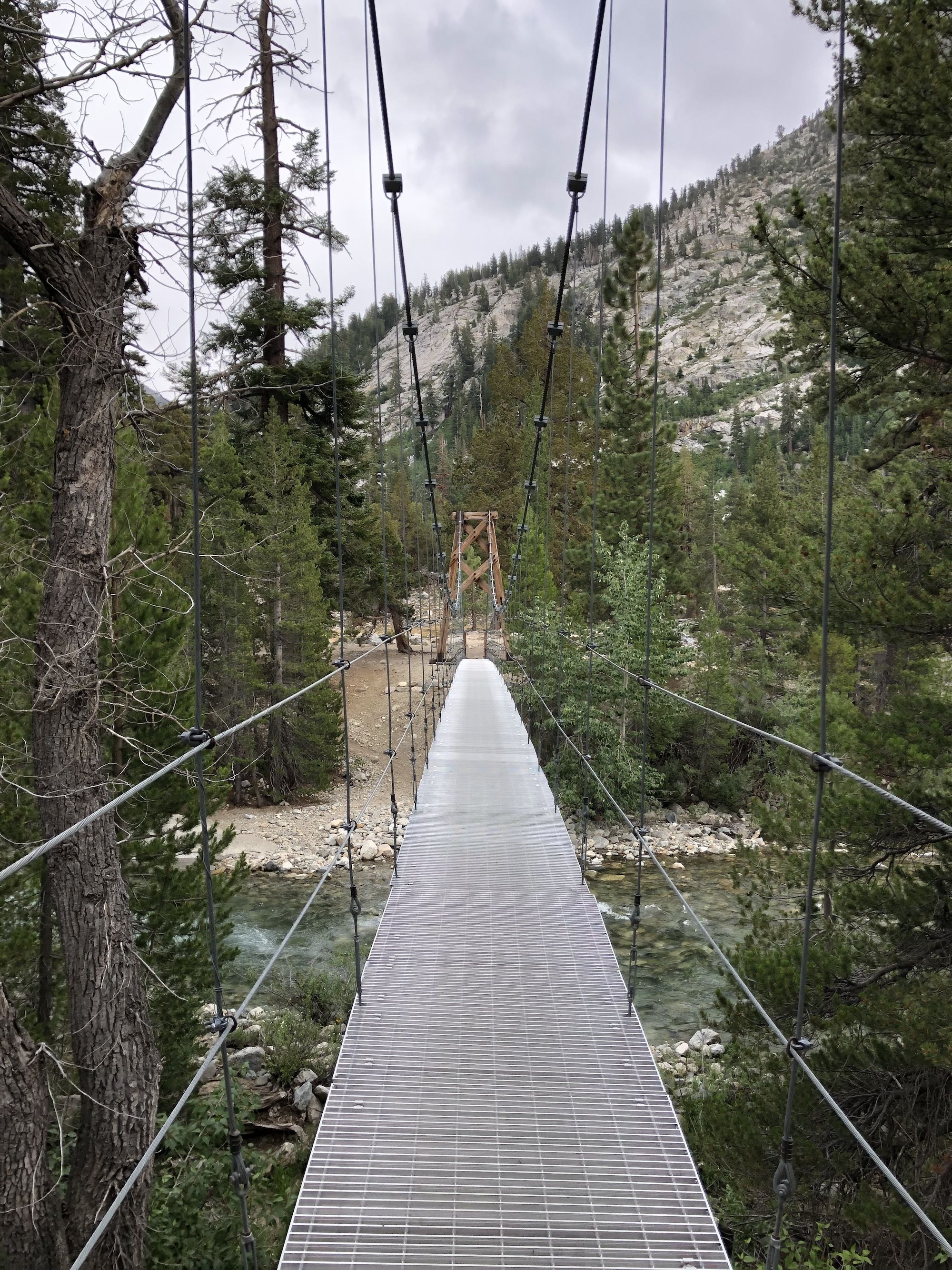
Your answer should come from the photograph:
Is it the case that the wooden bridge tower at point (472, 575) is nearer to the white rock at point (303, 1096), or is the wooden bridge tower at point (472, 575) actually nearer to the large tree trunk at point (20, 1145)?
the white rock at point (303, 1096)

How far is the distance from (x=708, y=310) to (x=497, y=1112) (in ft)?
310

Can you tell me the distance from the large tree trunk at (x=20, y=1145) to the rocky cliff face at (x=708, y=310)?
5536 cm

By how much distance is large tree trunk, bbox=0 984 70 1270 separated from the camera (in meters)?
2.52

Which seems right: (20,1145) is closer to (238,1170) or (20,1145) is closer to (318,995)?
(238,1170)

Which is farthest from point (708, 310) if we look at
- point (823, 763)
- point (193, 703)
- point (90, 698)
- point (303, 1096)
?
point (823, 763)

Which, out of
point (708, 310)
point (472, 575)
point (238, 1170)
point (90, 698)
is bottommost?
point (238, 1170)

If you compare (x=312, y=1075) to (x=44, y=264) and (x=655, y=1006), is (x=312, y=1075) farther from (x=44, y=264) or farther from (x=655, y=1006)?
(x=44, y=264)

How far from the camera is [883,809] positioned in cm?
404

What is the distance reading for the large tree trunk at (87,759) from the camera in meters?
3.11

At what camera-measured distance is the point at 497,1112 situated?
7.16 ft

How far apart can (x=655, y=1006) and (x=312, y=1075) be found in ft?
9.72

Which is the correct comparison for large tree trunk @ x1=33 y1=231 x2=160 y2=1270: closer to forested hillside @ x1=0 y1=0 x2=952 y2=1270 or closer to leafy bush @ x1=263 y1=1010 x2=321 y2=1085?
forested hillside @ x1=0 y1=0 x2=952 y2=1270

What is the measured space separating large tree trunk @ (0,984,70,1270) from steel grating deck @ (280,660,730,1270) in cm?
108

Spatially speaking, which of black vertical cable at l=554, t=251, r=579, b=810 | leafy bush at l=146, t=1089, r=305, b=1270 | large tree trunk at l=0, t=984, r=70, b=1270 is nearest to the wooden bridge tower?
black vertical cable at l=554, t=251, r=579, b=810
